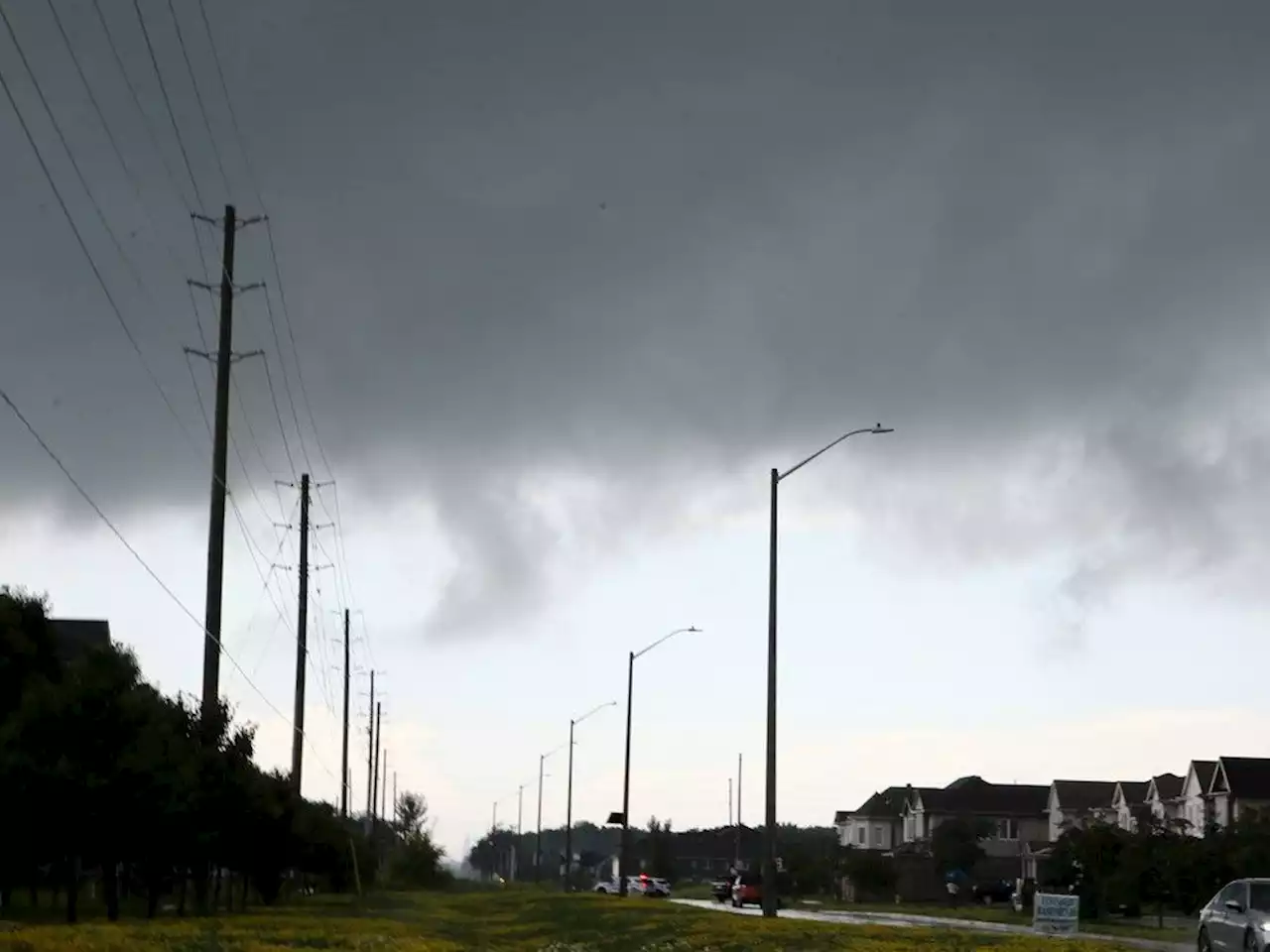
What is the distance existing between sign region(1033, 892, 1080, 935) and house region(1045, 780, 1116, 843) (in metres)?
104

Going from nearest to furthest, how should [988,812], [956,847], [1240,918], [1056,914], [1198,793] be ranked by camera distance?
[1240,918] → [1056,914] → [1198,793] → [956,847] → [988,812]

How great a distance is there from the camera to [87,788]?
4203 centimetres

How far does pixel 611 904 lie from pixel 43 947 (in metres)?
37.0

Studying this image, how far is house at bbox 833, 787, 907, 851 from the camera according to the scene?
604ft

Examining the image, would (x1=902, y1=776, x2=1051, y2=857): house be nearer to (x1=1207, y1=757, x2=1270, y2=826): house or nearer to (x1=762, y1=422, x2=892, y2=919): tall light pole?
(x1=1207, y1=757, x2=1270, y2=826): house

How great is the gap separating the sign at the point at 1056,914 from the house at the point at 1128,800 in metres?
91.9

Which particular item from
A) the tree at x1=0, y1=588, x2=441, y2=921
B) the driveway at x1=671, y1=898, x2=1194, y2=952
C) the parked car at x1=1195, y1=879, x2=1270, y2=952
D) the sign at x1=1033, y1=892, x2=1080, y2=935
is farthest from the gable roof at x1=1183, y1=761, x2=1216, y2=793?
the parked car at x1=1195, y1=879, x2=1270, y2=952

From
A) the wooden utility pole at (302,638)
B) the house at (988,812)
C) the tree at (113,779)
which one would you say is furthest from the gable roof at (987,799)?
the tree at (113,779)

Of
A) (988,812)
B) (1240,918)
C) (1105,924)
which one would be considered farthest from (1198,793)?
(1240,918)

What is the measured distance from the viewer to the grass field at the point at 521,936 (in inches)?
1195

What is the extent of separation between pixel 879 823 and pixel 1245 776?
65.1 m

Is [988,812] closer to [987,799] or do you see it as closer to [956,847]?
[987,799]

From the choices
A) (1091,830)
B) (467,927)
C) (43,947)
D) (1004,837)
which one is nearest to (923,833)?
(1004,837)

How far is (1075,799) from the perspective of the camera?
158625mm
